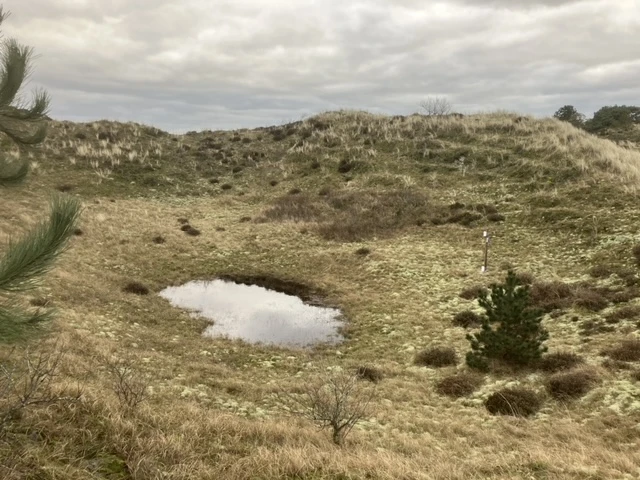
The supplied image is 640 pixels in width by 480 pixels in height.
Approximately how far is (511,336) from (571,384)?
6.36 feet

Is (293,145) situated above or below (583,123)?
below

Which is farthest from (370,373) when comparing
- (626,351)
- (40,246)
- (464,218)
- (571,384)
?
(464,218)

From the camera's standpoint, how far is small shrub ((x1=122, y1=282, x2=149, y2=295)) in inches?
720

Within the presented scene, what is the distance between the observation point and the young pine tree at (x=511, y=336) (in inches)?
465

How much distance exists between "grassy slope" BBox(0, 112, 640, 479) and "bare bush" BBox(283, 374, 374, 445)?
0.30 meters

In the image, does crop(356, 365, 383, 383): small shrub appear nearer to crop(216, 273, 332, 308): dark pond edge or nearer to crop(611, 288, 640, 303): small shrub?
crop(216, 273, 332, 308): dark pond edge

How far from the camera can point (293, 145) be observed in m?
48.1

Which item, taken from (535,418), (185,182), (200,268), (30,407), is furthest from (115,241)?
(535,418)

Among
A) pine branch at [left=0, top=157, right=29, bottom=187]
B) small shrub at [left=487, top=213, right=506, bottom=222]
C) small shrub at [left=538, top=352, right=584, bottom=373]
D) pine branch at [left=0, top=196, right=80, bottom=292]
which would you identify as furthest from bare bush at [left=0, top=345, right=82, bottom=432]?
small shrub at [left=487, top=213, right=506, bottom=222]

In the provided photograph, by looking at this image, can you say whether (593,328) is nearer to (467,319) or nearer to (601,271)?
(467,319)

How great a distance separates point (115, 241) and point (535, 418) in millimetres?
21276

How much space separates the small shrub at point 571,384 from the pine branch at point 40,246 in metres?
10.4

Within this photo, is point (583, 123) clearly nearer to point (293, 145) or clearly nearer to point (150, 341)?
point (293, 145)

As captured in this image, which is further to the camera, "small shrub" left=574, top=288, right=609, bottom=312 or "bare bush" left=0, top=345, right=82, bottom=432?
"small shrub" left=574, top=288, right=609, bottom=312
